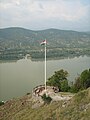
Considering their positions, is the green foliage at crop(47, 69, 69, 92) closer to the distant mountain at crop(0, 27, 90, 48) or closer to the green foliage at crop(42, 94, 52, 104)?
the green foliage at crop(42, 94, 52, 104)

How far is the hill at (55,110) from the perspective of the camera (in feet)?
44.8

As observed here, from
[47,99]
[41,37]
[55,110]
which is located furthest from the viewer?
[41,37]

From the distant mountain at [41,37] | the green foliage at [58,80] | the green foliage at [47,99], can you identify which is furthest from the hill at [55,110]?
the distant mountain at [41,37]

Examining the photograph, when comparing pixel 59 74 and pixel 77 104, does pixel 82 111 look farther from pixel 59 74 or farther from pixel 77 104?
pixel 59 74

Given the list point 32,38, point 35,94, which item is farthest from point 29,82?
point 32,38

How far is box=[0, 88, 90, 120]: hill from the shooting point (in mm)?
13651

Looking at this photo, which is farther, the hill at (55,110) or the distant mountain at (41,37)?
the distant mountain at (41,37)

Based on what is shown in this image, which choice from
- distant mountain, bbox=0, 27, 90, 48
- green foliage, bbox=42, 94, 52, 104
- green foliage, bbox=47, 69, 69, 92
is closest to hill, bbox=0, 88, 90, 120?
green foliage, bbox=42, 94, 52, 104

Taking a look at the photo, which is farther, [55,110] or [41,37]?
[41,37]

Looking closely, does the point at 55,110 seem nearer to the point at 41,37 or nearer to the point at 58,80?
the point at 58,80

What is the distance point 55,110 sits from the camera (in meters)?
15.1

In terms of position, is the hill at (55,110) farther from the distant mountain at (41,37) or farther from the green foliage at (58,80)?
the distant mountain at (41,37)

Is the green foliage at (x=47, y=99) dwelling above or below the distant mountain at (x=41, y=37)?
below

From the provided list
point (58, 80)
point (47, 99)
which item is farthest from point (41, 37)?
point (47, 99)
